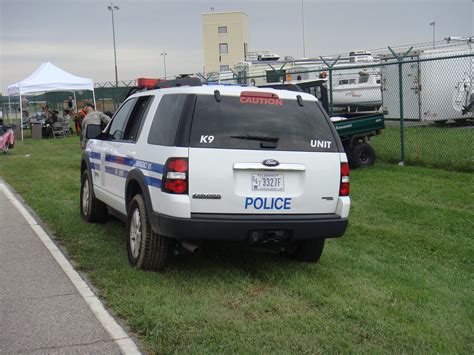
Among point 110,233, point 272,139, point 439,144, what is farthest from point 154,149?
point 439,144

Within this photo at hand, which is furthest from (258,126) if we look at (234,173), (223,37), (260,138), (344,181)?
(223,37)

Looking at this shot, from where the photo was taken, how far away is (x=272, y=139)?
5305mm

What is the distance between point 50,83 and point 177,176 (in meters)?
21.0

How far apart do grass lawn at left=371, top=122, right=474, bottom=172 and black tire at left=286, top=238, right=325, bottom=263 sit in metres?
6.61

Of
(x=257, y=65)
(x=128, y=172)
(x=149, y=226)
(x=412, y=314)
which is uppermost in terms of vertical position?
(x=257, y=65)

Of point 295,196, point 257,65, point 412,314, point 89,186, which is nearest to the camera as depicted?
point 412,314

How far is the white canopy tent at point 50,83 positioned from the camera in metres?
24.2

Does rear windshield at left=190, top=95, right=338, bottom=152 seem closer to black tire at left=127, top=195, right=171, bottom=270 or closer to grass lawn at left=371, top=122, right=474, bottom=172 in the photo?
black tire at left=127, top=195, right=171, bottom=270

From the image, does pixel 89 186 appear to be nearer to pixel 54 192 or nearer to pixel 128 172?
pixel 128 172

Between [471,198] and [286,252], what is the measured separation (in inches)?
164

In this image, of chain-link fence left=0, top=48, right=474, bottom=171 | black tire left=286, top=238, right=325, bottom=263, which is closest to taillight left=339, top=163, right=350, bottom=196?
black tire left=286, top=238, right=325, bottom=263

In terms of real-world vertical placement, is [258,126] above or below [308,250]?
above

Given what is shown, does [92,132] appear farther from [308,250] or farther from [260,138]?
[308,250]

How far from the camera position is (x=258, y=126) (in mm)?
5324
